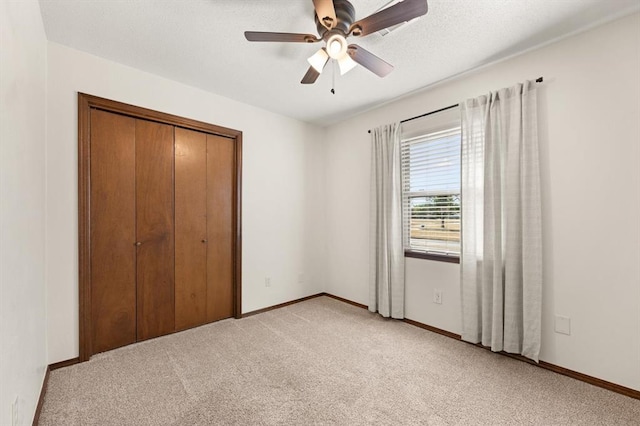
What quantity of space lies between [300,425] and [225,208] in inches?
90.3

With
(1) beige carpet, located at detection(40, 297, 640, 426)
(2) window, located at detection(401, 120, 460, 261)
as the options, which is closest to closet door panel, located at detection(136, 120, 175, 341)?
(1) beige carpet, located at detection(40, 297, 640, 426)

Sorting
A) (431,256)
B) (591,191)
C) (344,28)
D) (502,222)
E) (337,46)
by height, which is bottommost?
(431,256)

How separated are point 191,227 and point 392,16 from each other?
2.59 meters

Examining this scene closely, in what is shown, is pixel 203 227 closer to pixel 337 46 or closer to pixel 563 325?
pixel 337 46

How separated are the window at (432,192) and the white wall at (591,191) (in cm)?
64

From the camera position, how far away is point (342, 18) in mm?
1671

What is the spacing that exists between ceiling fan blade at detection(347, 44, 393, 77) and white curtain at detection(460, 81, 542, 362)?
1.12 meters

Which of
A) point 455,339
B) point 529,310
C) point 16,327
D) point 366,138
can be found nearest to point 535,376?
point 529,310

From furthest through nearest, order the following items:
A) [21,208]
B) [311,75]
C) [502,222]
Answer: [502,222]
[311,75]
[21,208]

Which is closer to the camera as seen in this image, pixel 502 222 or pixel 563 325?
pixel 563 325

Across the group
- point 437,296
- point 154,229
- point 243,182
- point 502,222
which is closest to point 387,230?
point 437,296

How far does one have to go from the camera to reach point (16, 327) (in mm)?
1247

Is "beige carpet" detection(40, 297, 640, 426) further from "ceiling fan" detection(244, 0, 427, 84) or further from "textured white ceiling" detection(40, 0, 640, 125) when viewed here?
"textured white ceiling" detection(40, 0, 640, 125)

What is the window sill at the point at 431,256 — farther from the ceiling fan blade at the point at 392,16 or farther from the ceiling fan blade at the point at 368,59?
the ceiling fan blade at the point at 392,16
